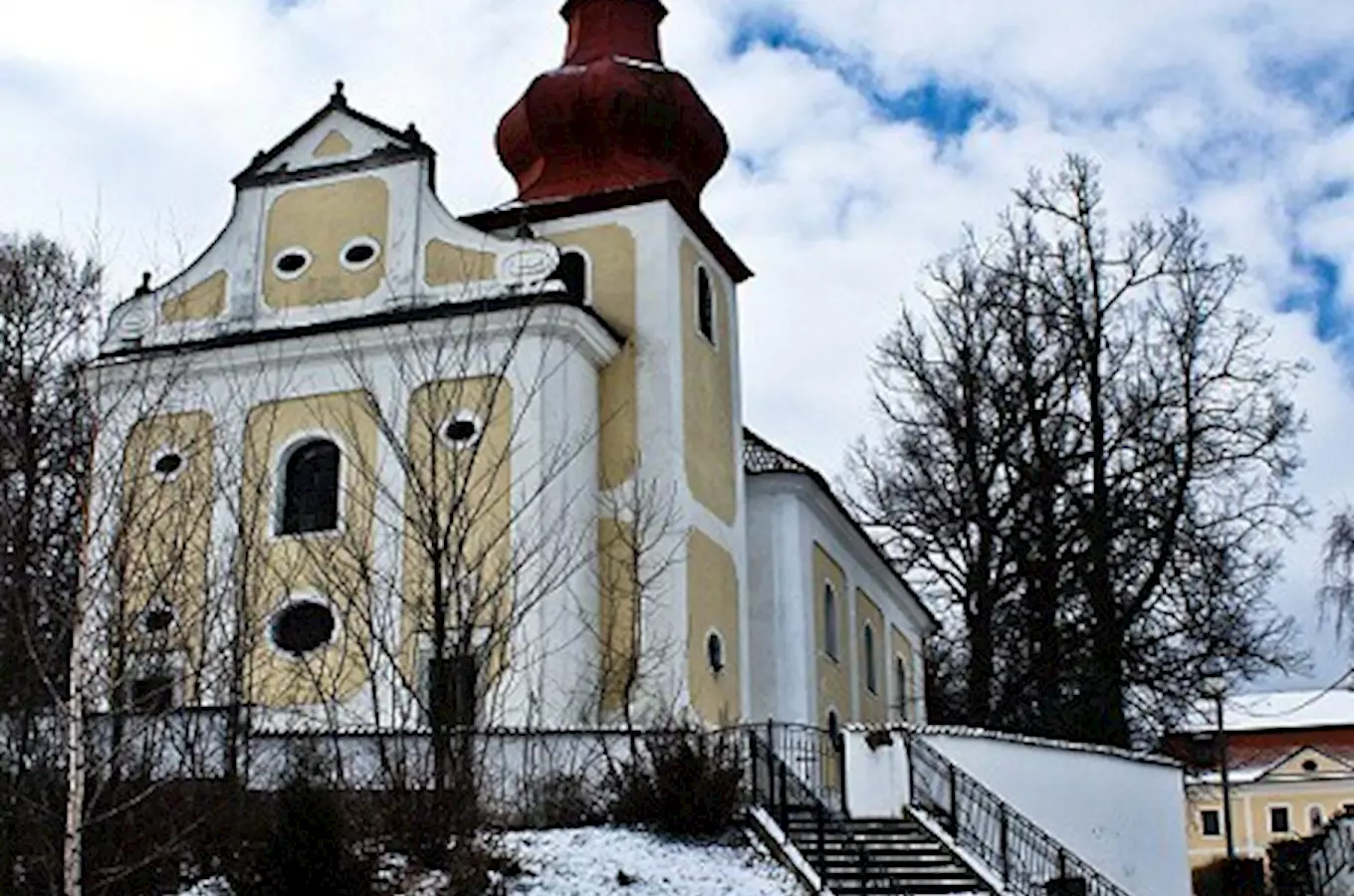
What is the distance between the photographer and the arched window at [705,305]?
2973cm

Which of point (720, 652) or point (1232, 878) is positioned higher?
point (720, 652)

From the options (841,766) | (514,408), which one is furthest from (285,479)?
(841,766)

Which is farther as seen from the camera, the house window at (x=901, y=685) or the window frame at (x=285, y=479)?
the house window at (x=901, y=685)

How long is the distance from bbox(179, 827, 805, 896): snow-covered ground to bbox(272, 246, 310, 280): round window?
11352 millimetres

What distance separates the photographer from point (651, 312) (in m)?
28.1

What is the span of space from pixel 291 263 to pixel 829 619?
451 inches

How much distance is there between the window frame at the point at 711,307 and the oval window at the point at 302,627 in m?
7.06

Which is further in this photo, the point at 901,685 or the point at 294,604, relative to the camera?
the point at 901,685

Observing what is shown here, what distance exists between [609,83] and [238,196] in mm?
5749

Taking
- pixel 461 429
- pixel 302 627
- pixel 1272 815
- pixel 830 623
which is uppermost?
pixel 461 429

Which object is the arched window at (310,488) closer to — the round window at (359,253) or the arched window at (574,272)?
the round window at (359,253)

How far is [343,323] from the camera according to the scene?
27.0m

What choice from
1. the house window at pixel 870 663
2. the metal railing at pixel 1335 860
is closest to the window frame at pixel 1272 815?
the metal railing at pixel 1335 860

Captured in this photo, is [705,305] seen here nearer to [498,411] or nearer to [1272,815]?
[498,411]
